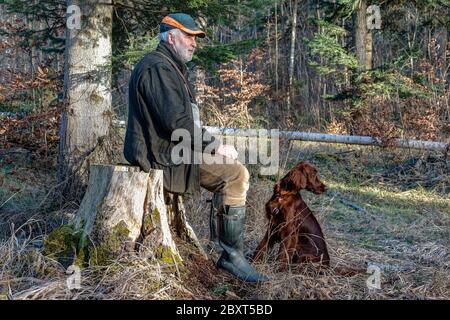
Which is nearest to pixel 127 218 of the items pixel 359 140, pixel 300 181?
pixel 300 181

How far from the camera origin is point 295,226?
4.70m

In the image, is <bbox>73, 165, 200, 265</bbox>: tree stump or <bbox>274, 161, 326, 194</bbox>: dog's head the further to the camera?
<bbox>274, 161, 326, 194</bbox>: dog's head

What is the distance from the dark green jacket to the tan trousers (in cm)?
10

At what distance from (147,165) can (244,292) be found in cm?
122

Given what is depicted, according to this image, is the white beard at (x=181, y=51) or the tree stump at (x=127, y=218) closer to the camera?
the tree stump at (x=127, y=218)

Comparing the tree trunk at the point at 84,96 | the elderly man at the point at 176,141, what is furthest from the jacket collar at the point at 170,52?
the tree trunk at the point at 84,96

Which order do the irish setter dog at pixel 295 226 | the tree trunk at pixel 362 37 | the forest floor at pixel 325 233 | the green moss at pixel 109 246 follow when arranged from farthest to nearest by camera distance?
the tree trunk at pixel 362 37 → the irish setter dog at pixel 295 226 → the green moss at pixel 109 246 → the forest floor at pixel 325 233

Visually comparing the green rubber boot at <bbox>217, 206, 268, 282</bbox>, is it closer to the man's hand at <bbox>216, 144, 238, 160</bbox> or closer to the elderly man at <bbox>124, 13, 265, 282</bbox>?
the elderly man at <bbox>124, 13, 265, 282</bbox>

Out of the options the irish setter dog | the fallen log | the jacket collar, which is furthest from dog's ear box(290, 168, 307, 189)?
the fallen log

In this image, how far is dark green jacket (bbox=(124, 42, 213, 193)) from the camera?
409 cm

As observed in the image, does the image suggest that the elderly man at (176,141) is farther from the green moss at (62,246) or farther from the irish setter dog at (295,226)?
the green moss at (62,246)

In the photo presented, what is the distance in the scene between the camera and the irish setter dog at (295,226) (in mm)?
4609
